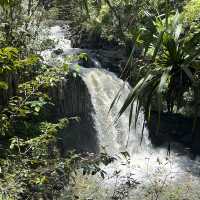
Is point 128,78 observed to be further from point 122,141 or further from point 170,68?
point 122,141

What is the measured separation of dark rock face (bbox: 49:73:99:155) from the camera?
1420 cm

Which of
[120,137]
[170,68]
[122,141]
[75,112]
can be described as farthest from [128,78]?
[120,137]

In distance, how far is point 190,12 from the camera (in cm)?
1544

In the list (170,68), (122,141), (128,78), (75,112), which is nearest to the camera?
(170,68)

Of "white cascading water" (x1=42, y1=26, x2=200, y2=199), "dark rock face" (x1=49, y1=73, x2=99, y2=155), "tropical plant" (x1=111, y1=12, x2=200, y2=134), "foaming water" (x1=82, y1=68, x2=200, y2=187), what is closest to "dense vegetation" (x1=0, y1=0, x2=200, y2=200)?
"tropical plant" (x1=111, y1=12, x2=200, y2=134)

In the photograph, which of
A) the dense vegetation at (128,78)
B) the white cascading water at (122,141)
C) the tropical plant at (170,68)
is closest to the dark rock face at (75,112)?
the white cascading water at (122,141)

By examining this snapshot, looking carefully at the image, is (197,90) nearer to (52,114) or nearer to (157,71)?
(157,71)

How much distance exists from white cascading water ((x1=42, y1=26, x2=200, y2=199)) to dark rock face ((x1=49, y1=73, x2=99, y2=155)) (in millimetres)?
259

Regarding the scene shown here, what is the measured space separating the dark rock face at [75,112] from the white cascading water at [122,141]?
259 mm

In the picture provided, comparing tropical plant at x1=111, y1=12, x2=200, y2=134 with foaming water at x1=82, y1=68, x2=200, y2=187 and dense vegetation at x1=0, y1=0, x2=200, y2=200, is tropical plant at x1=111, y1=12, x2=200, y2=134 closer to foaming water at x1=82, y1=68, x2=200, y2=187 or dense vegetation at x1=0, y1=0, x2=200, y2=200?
dense vegetation at x1=0, y1=0, x2=200, y2=200

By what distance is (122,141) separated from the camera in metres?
15.4

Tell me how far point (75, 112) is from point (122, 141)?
1.74m

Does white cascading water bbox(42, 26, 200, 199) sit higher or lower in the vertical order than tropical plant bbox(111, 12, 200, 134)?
lower

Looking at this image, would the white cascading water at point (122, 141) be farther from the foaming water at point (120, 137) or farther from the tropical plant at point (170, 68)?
the tropical plant at point (170, 68)
